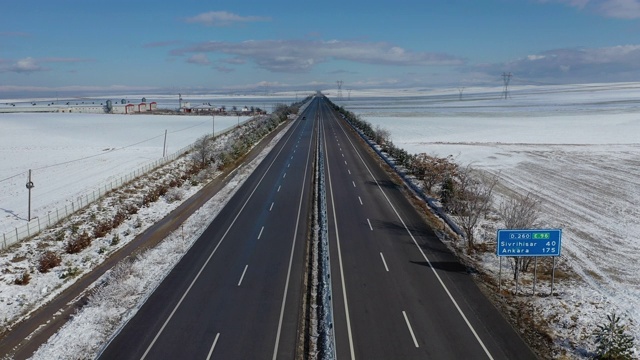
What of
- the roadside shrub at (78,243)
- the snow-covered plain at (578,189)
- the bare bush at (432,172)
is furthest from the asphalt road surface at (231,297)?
the bare bush at (432,172)

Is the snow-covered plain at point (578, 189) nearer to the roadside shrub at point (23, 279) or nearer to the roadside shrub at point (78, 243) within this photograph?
the roadside shrub at point (78, 243)

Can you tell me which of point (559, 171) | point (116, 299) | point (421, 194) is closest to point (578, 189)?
point (559, 171)

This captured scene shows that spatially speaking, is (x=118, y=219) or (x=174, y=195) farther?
(x=174, y=195)

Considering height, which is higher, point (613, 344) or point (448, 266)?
point (448, 266)

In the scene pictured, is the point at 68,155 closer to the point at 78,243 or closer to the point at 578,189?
the point at 78,243

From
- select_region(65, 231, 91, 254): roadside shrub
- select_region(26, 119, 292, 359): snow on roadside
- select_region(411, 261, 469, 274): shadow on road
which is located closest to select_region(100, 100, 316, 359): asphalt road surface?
select_region(26, 119, 292, 359): snow on roadside
